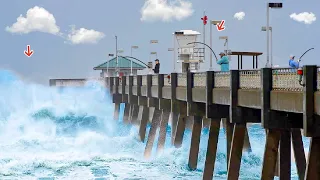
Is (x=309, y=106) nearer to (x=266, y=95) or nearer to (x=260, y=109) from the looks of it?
(x=266, y=95)

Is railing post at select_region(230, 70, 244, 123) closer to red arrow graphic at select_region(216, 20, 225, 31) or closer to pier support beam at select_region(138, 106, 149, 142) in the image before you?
red arrow graphic at select_region(216, 20, 225, 31)

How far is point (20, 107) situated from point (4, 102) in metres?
2.69

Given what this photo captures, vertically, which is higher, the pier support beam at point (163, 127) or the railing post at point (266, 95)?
the railing post at point (266, 95)

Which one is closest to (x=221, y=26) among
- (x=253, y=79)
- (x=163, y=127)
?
(x=163, y=127)

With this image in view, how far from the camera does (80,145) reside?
129 ft

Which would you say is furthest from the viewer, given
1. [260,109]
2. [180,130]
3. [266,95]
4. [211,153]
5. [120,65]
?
[120,65]

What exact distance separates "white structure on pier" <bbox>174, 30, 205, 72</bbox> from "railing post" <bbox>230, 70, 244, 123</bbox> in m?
17.1

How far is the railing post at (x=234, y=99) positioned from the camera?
63.9 ft

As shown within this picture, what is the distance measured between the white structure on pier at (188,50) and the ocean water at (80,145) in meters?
4.12

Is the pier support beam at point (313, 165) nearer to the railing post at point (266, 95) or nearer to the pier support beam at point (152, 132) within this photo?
the railing post at point (266, 95)

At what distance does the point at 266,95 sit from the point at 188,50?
2265 centimetres

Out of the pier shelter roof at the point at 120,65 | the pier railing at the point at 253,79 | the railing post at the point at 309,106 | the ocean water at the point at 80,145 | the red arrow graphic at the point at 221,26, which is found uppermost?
the red arrow graphic at the point at 221,26

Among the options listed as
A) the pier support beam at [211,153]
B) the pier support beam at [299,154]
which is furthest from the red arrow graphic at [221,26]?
the pier support beam at [299,154]

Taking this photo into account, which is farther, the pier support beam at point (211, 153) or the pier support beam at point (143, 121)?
the pier support beam at point (143, 121)
